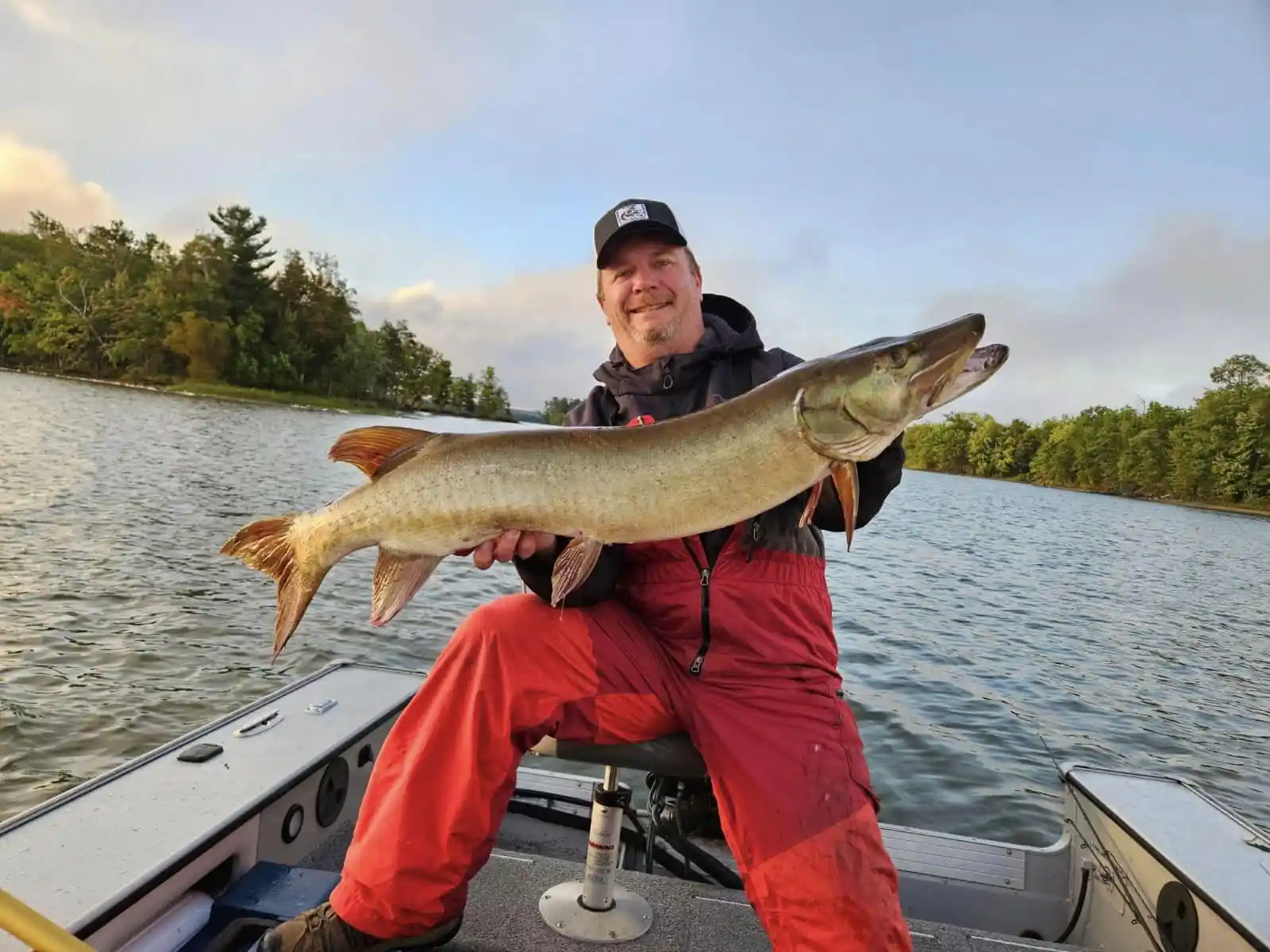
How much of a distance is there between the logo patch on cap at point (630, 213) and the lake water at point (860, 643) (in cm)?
472

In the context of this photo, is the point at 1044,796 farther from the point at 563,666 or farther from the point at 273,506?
the point at 273,506

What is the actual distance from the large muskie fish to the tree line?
224 feet

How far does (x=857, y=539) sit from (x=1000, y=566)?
4030 mm

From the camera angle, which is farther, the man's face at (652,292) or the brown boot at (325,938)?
the man's face at (652,292)

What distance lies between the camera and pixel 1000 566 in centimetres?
1795

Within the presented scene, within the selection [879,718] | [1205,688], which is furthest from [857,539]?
[879,718]

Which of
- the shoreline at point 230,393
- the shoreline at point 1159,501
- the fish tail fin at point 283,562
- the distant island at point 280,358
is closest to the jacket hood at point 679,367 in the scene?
the fish tail fin at point 283,562

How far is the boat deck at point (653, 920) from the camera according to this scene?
2.65 metres

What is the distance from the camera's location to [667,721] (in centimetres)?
246

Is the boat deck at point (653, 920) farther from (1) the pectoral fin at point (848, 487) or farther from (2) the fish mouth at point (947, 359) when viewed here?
(2) the fish mouth at point (947, 359)

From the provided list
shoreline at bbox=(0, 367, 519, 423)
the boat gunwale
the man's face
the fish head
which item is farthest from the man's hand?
shoreline at bbox=(0, 367, 519, 423)

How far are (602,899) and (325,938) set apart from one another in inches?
38.3

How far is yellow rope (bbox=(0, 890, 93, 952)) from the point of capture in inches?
44.1

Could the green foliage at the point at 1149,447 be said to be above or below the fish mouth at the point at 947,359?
above
